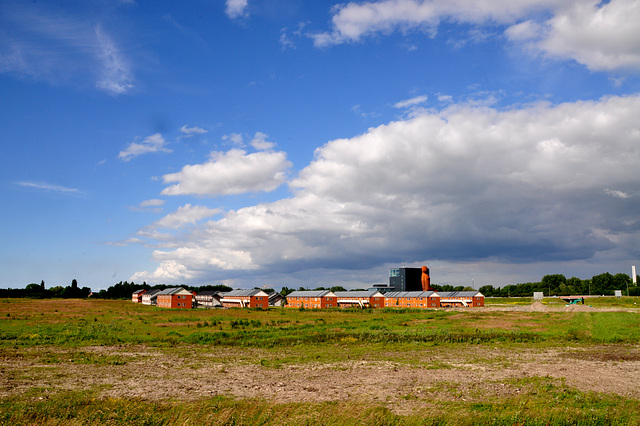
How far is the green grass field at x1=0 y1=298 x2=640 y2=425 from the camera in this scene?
15391 mm

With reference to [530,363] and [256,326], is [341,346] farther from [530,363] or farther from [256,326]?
[256,326]

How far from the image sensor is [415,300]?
14662cm

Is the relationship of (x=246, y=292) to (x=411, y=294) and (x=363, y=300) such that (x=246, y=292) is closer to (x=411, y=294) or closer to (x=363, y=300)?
(x=363, y=300)

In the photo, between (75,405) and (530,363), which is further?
(530,363)

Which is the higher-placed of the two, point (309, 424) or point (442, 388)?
point (309, 424)

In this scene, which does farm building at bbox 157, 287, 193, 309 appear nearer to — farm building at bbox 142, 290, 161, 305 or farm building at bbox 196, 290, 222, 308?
farm building at bbox 196, 290, 222, 308

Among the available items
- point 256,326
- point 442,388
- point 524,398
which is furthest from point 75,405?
point 256,326

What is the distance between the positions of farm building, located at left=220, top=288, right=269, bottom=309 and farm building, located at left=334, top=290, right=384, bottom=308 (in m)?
32.0

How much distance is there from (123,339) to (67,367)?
16.5 m

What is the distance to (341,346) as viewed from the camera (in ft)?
138

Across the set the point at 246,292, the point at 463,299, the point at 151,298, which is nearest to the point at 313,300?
the point at 246,292

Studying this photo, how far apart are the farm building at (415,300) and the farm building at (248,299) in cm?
4471

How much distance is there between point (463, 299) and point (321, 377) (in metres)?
130

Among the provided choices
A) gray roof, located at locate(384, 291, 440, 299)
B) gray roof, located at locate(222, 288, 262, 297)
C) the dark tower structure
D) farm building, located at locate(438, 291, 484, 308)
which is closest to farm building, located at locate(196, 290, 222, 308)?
gray roof, located at locate(222, 288, 262, 297)
